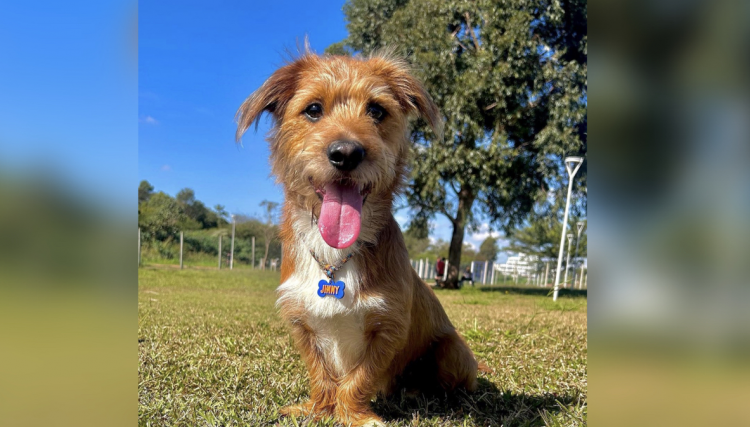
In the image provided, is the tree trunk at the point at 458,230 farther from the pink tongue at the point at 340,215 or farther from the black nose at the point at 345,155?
the black nose at the point at 345,155

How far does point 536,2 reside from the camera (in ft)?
38.1

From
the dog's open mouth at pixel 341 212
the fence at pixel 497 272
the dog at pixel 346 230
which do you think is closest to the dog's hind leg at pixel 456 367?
the dog at pixel 346 230

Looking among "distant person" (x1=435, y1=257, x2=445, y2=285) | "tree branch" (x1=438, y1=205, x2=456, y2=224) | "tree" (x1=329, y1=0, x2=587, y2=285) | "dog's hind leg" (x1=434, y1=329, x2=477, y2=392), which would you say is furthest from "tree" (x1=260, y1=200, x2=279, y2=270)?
"distant person" (x1=435, y1=257, x2=445, y2=285)

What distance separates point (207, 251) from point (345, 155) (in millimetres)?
1483

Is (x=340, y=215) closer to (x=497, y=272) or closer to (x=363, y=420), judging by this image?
(x=363, y=420)

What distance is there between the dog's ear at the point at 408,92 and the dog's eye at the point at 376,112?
0.27 m

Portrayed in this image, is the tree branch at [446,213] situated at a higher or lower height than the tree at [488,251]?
higher

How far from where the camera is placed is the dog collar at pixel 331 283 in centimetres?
256

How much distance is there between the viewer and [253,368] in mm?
3459

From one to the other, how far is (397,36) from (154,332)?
9.99 metres

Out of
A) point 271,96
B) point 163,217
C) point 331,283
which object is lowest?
point 331,283

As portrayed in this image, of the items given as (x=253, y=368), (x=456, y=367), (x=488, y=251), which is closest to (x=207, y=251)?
(x=253, y=368)
